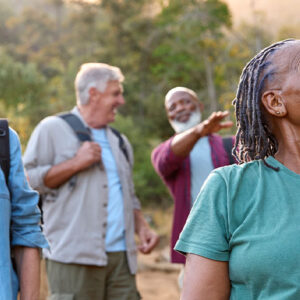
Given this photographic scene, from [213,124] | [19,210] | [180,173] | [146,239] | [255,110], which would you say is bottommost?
[146,239]

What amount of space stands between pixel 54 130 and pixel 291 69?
2.21 meters

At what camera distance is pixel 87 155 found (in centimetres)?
329

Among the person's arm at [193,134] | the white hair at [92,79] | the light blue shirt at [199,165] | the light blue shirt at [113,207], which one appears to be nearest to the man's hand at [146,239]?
the light blue shirt at [113,207]

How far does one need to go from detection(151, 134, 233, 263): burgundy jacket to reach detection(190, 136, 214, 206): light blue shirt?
28mm

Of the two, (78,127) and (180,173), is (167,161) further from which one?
(78,127)

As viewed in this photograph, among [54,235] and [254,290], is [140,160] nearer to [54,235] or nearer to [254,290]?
[54,235]

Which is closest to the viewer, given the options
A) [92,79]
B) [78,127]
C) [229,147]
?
[78,127]

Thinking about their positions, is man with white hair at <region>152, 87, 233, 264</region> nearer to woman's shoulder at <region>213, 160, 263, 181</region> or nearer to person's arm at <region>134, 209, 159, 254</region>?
person's arm at <region>134, 209, 159, 254</region>

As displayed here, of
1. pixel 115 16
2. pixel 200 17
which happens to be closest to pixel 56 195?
pixel 200 17

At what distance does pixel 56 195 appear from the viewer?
334 cm

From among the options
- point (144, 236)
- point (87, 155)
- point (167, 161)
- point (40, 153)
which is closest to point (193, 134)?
point (167, 161)

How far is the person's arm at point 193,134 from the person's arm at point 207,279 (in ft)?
6.22

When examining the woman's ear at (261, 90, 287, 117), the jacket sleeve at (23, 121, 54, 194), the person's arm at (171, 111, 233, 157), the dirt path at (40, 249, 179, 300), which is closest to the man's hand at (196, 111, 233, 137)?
the person's arm at (171, 111, 233, 157)

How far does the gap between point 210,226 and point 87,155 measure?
6.63 ft
